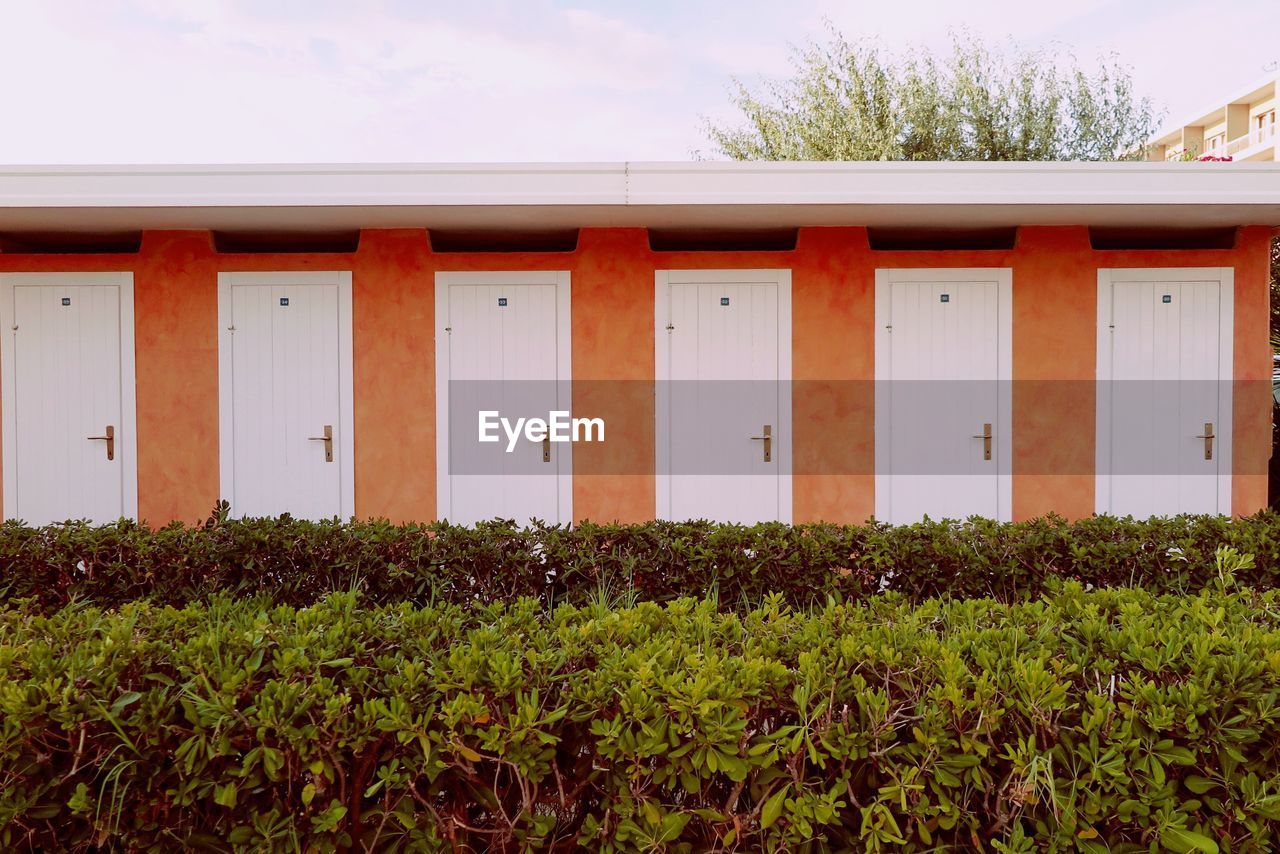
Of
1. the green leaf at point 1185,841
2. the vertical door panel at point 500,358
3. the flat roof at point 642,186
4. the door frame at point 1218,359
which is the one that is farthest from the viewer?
the vertical door panel at point 500,358

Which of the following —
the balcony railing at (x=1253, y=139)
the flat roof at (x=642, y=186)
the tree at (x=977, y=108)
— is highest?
the balcony railing at (x=1253, y=139)

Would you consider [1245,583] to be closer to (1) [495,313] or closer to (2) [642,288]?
(2) [642,288]

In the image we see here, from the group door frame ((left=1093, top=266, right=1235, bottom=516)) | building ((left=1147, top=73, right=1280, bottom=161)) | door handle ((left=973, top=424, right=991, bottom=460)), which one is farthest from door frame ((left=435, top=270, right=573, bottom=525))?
building ((left=1147, top=73, right=1280, bottom=161))

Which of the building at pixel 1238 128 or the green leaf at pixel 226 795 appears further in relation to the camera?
the building at pixel 1238 128

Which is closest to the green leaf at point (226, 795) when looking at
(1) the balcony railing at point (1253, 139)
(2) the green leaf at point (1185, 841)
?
(2) the green leaf at point (1185, 841)

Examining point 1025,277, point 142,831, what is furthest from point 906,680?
point 1025,277

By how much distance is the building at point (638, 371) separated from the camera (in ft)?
21.1

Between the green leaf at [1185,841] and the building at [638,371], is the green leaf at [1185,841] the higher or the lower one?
the lower one

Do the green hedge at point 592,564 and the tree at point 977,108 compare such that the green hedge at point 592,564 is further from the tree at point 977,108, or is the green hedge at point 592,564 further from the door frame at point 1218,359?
the tree at point 977,108

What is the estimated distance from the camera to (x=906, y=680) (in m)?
1.92

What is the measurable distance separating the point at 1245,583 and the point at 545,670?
11.2 ft

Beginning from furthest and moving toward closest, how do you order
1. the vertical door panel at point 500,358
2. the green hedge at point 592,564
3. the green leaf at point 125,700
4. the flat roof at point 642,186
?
1. the vertical door panel at point 500,358
2. the flat roof at point 642,186
3. the green hedge at point 592,564
4. the green leaf at point 125,700

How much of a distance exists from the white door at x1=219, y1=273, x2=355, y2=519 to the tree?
13.5 meters

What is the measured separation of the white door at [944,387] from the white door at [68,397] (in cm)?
570
